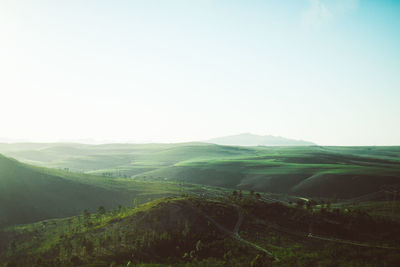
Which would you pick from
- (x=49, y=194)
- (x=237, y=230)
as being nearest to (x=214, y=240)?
(x=237, y=230)

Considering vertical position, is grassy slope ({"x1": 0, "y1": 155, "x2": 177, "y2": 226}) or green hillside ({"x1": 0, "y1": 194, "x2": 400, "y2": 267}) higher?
green hillside ({"x1": 0, "y1": 194, "x2": 400, "y2": 267})

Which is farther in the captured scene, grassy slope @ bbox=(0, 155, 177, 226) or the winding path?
grassy slope @ bbox=(0, 155, 177, 226)

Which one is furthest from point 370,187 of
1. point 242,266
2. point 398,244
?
point 242,266

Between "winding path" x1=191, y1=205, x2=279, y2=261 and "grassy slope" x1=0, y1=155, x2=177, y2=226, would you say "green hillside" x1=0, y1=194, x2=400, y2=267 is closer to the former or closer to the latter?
"winding path" x1=191, y1=205, x2=279, y2=261

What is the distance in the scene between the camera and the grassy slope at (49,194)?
122400mm

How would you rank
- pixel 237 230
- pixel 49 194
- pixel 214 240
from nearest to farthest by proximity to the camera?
pixel 214 240
pixel 237 230
pixel 49 194

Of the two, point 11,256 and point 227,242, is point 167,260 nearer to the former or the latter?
point 227,242

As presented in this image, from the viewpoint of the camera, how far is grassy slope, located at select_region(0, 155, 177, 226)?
122400mm

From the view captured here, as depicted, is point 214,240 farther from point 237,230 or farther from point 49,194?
point 49,194

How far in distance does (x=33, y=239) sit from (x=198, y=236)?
162 ft

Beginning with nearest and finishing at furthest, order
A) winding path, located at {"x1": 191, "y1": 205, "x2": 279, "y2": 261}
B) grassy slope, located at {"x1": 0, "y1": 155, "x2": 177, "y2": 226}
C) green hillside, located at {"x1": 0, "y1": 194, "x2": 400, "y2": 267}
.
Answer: green hillside, located at {"x1": 0, "y1": 194, "x2": 400, "y2": 267}
winding path, located at {"x1": 191, "y1": 205, "x2": 279, "y2": 261}
grassy slope, located at {"x1": 0, "y1": 155, "x2": 177, "y2": 226}

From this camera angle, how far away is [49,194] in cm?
14062

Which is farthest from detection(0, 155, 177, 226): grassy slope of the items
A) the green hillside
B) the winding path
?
the winding path

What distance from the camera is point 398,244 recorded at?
58656 millimetres
